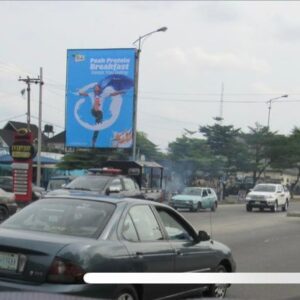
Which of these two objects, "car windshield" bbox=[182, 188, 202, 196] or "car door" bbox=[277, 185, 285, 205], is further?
"car door" bbox=[277, 185, 285, 205]

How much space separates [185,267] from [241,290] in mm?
1836

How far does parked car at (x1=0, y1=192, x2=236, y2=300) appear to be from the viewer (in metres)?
5.49

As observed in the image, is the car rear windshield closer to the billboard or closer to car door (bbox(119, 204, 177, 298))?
car door (bbox(119, 204, 177, 298))

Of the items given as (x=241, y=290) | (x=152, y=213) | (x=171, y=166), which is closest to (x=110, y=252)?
(x=152, y=213)

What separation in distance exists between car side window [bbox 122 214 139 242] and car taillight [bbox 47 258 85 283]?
0.83 meters

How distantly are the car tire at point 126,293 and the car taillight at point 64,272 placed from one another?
0.37 m

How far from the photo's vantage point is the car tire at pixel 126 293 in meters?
5.65

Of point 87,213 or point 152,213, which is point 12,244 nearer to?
point 87,213

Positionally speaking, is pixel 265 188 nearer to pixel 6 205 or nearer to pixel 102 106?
pixel 102 106

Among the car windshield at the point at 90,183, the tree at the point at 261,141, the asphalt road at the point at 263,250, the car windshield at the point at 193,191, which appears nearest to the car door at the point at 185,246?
the asphalt road at the point at 263,250

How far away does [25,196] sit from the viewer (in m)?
23.0

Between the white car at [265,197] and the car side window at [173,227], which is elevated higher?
the car side window at [173,227]

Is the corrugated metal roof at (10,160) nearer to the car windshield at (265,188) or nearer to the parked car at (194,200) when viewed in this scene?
the parked car at (194,200)

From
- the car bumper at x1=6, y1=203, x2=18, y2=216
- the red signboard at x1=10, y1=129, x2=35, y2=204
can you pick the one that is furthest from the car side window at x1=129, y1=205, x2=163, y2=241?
the red signboard at x1=10, y1=129, x2=35, y2=204
